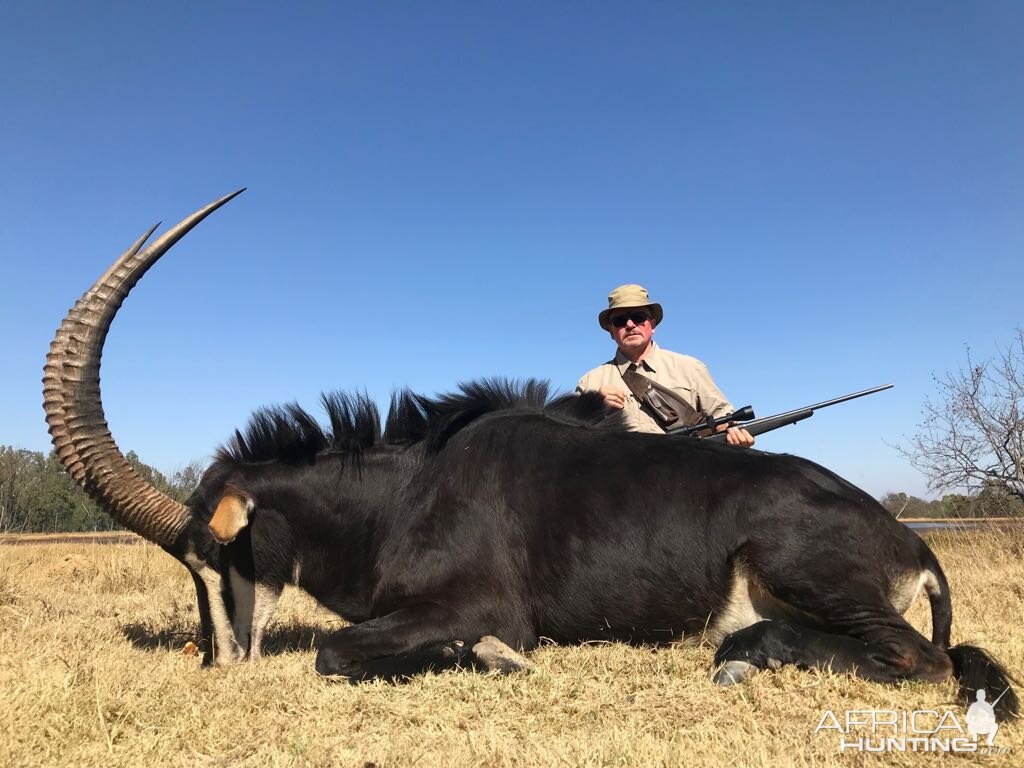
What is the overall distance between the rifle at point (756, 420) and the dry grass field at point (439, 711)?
6.93ft

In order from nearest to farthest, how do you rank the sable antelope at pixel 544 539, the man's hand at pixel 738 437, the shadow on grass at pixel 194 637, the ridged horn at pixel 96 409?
1. the sable antelope at pixel 544 539
2. the ridged horn at pixel 96 409
3. the shadow on grass at pixel 194 637
4. the man's hand at pixel 738 437

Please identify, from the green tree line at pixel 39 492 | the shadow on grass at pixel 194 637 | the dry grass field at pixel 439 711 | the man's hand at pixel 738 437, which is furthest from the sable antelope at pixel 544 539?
the green tree line at pixel 39 492

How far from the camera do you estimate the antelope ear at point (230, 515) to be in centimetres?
394

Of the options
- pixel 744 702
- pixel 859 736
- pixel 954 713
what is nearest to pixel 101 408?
pixel 744 702

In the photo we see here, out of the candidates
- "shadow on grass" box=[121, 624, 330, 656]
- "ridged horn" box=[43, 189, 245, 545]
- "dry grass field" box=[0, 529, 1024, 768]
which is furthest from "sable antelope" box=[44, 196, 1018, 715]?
"shadow on grass" box=[121, 624, 330, 656]

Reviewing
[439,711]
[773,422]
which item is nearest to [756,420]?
[773,422]

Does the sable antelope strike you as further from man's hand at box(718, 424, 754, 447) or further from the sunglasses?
the sunglasses

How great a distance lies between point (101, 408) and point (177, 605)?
8.81 feet

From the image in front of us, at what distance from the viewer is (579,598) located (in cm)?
379

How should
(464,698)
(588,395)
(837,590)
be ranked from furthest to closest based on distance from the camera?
(588,395) → (837,590) → (464,698)

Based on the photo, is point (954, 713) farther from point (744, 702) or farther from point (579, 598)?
Answer: point (579, 598)

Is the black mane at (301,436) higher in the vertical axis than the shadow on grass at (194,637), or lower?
higher

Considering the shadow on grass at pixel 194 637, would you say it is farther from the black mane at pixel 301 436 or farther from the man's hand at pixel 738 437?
the man's hand at pixel 738 437

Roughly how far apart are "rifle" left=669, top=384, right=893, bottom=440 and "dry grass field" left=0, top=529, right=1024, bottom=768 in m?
2.11
